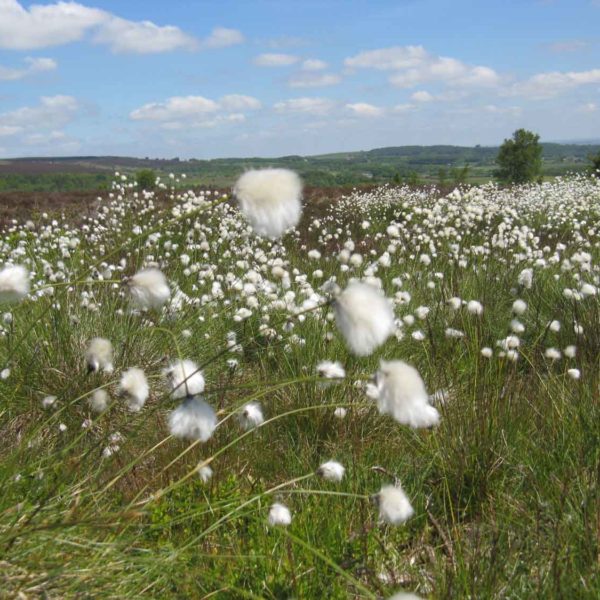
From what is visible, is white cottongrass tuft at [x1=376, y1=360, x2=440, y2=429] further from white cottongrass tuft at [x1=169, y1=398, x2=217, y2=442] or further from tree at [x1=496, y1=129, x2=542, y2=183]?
tree at [x1=496, y1=129, x2=542, y2=183]

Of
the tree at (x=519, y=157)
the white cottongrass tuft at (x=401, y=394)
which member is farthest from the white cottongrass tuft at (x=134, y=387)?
the tree at (x=519, y=157)

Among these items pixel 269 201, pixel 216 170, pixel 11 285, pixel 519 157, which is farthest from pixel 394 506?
pixel 519 157

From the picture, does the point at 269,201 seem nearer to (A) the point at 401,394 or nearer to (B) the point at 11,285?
(A) the point at 401,394

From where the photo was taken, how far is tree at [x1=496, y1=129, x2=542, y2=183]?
69.6 m

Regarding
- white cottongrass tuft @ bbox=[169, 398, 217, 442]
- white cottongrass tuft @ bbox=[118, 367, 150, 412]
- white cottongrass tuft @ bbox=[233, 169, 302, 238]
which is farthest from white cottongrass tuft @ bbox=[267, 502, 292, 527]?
white cottongrass tuft @ bbox=[233, 169, 302, 238]

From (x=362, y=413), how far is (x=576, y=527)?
5.28 feet

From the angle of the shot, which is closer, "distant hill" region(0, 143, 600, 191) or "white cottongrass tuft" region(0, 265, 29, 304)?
"white cottongrass tuft" region(0, 265, 29, 304)

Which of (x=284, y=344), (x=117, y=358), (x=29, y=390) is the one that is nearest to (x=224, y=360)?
(x=284, y=344)

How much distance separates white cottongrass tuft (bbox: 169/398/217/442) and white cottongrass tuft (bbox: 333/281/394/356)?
479 millimetres

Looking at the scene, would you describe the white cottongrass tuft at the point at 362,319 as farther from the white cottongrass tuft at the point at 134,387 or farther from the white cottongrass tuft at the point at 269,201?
Answer: the white cottongrass tuft at the point at 134,387

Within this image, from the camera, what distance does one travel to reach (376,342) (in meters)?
1.63

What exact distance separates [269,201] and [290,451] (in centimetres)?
193

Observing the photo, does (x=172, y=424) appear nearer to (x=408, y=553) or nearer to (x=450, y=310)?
(x=408, y=553)

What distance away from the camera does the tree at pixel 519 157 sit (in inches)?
2741
